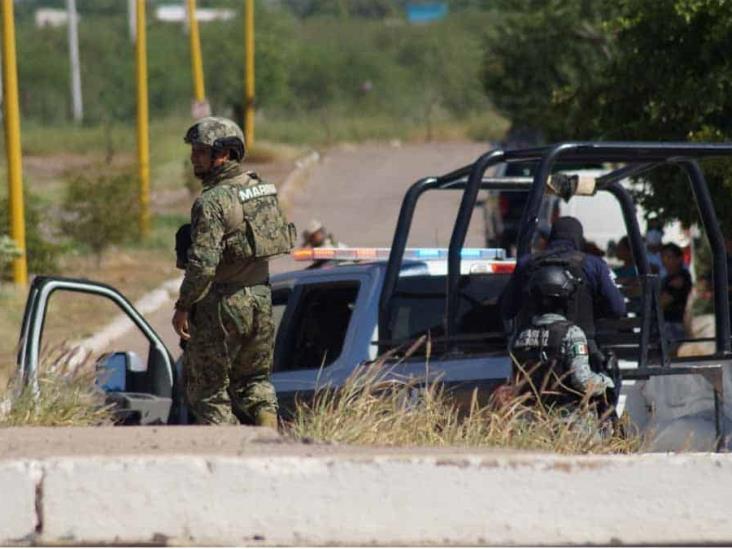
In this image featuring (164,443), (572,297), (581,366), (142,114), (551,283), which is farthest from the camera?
(142,114)

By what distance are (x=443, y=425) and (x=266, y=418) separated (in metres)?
1.12

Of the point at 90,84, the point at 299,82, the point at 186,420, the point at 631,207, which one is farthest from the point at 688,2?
the point at 299,82

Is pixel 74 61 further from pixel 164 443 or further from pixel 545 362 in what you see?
pixel 164 443

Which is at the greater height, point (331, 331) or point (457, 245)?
point (457, 245)

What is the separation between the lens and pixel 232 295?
7656 mm

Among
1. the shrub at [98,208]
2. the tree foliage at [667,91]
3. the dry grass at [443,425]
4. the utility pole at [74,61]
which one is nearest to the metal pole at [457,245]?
the dry grass at [443,425]

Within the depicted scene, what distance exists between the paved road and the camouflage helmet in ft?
22.7

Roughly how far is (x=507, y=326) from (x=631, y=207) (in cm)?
198

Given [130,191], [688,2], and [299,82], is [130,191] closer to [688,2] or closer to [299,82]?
[688,2]

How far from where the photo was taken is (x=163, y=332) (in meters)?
17.0

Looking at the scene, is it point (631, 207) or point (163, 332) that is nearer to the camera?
point (631, 207)

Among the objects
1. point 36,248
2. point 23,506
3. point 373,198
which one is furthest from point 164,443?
point 373,198

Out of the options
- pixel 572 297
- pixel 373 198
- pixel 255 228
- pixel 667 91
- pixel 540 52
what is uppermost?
pixel 540 52

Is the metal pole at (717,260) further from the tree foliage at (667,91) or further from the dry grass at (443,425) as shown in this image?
the tree foliage at (667,91)
